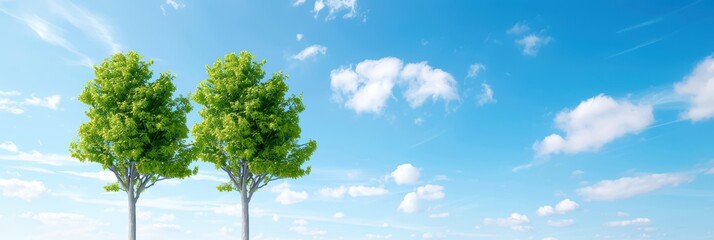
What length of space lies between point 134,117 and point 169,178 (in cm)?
345

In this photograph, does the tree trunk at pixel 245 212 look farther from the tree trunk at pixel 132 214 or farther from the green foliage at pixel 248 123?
the tree trunk at pixel 132 214

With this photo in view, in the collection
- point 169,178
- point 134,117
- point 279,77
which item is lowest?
point 169,178

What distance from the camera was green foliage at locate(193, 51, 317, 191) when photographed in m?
30.2

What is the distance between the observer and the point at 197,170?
30.8 m

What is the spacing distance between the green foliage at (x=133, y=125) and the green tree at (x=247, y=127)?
1274 millimetres

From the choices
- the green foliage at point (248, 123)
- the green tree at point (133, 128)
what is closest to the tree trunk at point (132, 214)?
the green tree at point (133, 128)

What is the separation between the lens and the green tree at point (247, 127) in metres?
30.1

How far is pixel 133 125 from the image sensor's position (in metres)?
28.5

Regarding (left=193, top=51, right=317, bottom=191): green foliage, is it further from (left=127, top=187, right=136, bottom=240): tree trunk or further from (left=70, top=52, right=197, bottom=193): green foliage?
(left=127, top=187, right=136, bottom=240): tree trunk

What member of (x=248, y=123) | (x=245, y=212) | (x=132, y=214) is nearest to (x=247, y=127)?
(x=248, y=123)

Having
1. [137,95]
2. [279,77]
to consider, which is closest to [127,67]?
[137,95]

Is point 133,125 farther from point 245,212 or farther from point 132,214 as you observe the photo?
point 245,212

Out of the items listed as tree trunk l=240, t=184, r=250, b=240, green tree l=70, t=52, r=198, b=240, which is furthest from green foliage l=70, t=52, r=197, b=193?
tree trunk l=240, t=184, r=250, b=240

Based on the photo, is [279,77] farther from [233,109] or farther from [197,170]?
[197,170]
